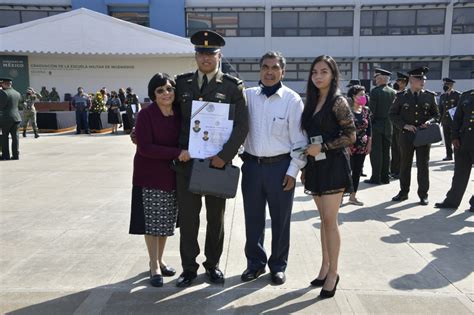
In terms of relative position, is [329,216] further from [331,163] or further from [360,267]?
[360,267]

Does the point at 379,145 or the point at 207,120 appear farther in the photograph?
the point at 379,145

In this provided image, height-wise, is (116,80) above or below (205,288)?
above

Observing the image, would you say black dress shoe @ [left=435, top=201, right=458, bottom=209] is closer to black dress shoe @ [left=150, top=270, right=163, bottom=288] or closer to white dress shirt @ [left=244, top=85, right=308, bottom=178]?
white dress shirt @ [left=244, top=85, right=308, bottom=178]

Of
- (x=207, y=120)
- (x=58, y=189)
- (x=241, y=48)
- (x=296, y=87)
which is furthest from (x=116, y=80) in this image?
(x=207, y=120)

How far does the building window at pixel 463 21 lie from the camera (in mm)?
29141

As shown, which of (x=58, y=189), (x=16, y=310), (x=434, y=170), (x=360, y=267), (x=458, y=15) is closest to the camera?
(x=16, y=310)

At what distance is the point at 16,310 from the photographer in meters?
3.27

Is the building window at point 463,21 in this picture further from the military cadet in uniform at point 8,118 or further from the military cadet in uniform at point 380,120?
the military cadet in uniform at point 8,118

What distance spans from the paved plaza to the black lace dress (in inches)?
36.7

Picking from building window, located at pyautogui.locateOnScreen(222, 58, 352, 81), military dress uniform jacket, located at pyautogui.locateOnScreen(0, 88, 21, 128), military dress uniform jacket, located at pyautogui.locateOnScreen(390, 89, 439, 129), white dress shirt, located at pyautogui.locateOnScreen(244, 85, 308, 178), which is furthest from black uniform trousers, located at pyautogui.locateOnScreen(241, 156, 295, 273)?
building window, located at pyautogui.locateOnScreen(222, 58, 352, 81)

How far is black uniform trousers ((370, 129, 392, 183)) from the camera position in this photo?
7.90 m

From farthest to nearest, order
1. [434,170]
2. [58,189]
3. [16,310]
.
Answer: [434,170], [58,189], [16,310]

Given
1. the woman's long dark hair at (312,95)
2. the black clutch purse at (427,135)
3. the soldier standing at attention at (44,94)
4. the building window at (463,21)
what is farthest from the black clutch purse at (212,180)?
the building window at (463,21)

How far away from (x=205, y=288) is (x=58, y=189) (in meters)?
Result: 4.76
